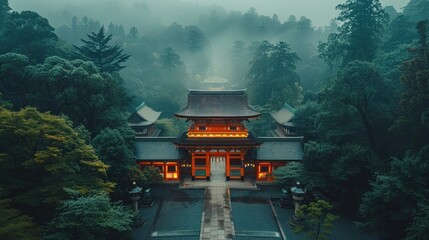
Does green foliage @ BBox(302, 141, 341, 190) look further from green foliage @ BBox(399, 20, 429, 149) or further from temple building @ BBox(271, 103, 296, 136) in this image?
temple building @ BBox(271, 103, 296, 136)

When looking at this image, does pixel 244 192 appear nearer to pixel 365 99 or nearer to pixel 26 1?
pixel 365 99

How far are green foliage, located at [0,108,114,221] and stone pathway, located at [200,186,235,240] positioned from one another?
738 cm

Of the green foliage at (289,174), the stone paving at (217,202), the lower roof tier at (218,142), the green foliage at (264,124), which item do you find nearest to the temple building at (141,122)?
the stone paving at (217,202)

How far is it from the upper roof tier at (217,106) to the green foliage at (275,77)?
A: 2739 cm

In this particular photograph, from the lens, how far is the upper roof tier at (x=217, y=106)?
104 ft

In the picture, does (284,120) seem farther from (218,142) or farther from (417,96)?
(417,96)

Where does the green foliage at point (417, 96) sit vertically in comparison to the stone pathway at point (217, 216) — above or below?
above

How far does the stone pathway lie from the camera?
72.0ft

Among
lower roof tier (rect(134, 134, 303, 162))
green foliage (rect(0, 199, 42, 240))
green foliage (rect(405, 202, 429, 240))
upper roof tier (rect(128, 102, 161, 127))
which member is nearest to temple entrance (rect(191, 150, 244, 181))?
lower roof tier (rect(134, 134, 303, 162))

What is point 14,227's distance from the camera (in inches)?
540

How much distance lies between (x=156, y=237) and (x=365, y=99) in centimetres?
2028

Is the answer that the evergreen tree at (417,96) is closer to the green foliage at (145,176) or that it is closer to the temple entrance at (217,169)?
the temple entrance at (217,169)

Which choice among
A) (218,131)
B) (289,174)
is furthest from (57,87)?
(289,174)

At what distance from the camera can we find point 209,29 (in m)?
139
